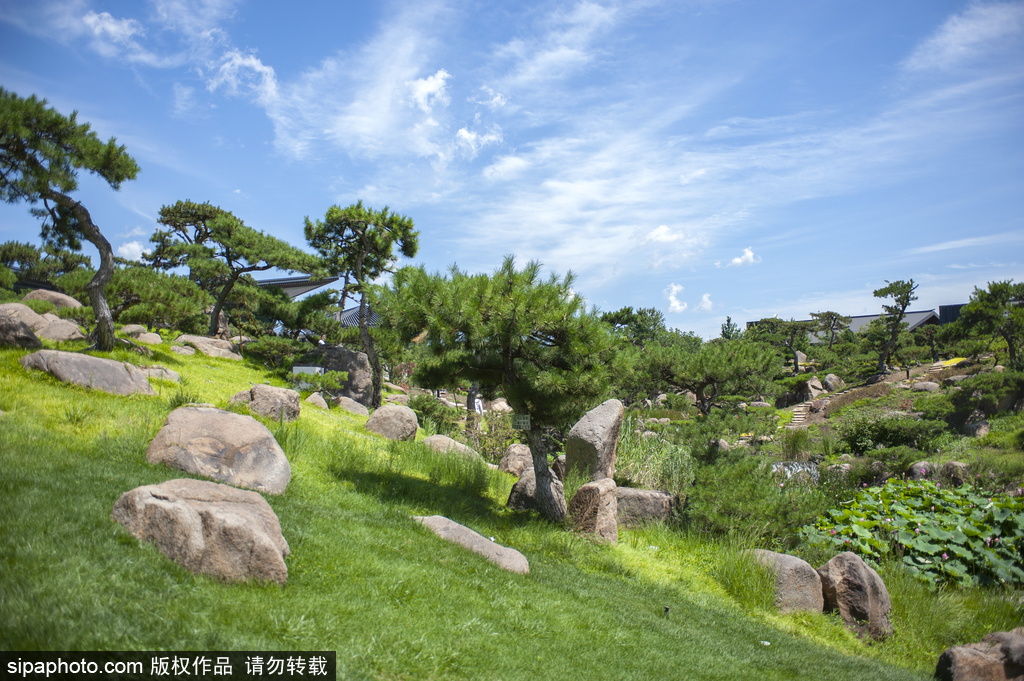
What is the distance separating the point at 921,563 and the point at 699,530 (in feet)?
9.24

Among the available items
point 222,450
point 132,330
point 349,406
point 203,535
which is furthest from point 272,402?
point 132,330

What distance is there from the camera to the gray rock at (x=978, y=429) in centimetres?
1836

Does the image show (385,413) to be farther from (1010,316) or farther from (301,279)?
(1010,316)

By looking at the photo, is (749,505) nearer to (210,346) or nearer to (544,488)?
(544,488)

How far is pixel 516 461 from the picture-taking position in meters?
11.4

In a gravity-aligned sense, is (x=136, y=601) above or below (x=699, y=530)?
above

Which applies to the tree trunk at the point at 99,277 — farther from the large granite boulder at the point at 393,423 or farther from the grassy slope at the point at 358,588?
the large granite boulder at the point at 393,423

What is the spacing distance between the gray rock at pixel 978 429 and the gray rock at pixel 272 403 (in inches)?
858

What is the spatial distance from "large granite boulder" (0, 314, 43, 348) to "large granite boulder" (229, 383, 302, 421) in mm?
3446

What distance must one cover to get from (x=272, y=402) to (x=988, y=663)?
32.0 ft

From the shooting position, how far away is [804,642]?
541 cm

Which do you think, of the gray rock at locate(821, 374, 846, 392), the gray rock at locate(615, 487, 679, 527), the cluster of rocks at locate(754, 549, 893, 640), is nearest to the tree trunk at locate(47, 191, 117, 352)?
the gray rock at locate(615, 487, 679, 527)

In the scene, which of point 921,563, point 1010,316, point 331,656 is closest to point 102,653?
point 331,656

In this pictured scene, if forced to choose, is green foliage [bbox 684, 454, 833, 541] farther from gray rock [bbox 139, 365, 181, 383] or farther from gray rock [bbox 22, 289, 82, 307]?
gray rock [bbox 22, 289, 82, 307]
